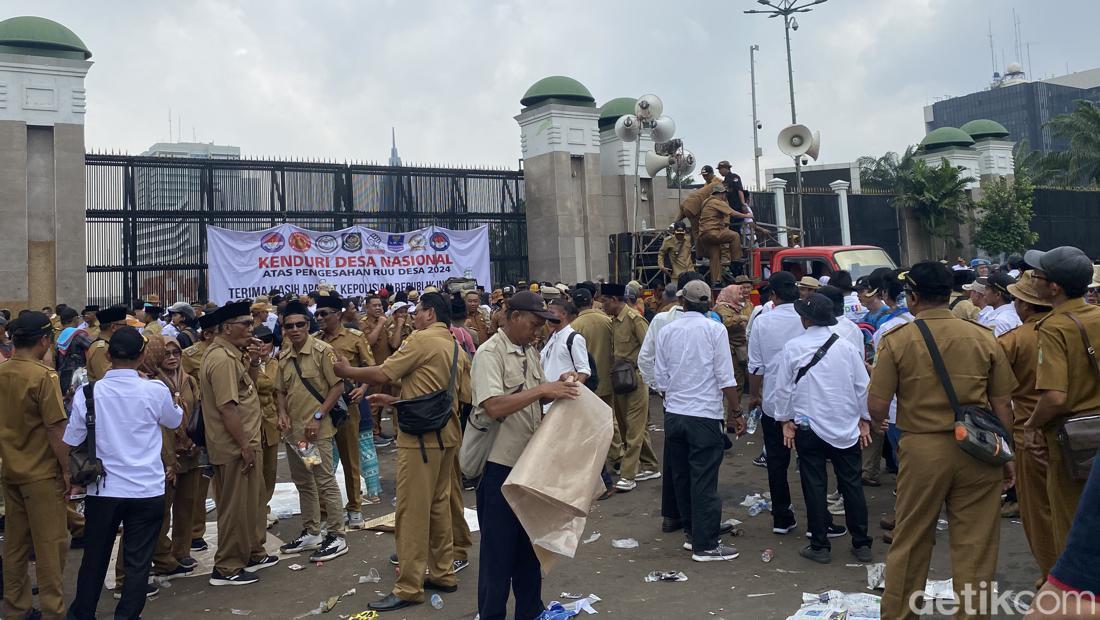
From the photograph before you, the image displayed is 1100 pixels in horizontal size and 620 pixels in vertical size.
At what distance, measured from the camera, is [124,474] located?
481cm

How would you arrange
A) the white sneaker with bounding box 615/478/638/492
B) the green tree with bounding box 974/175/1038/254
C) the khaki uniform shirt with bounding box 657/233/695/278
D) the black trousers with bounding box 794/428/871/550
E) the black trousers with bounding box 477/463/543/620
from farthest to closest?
the green tree with bounding box 974/175/1038/254 → the khaki uniform shirt with bounding box 657/233/695/278 → the white sneaker with bounding box 615/478/638/492 → the black trousers with bounding box 794/428/871/550 → the black trousers with bounding box 477/463/543/620

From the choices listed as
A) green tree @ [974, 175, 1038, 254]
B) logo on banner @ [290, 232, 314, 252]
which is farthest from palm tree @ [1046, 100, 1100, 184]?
logo on banner @ [290, 232, 314, 252]

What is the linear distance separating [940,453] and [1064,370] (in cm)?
85

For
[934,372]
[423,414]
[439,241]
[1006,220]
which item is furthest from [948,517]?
[1006,220]

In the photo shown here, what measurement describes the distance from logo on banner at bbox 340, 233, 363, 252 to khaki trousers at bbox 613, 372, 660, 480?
10.4m

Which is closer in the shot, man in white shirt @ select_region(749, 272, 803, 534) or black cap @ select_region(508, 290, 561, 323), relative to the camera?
black cap @ select_region(508, 290, 561, 323)

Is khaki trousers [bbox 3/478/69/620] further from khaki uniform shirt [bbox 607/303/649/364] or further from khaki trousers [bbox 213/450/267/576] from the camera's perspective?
khaki uniform shirt [bbox 607/303/649/364]

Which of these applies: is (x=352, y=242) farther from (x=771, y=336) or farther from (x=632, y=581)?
(x=632, y=581)

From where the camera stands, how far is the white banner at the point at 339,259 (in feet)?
54.0

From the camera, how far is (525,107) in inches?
824

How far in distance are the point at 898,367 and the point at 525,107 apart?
57.9 feet

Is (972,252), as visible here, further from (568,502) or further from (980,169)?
(568,502)

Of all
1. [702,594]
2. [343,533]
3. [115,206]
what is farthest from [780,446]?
[115,206]

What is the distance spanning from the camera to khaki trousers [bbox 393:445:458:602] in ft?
17.4
